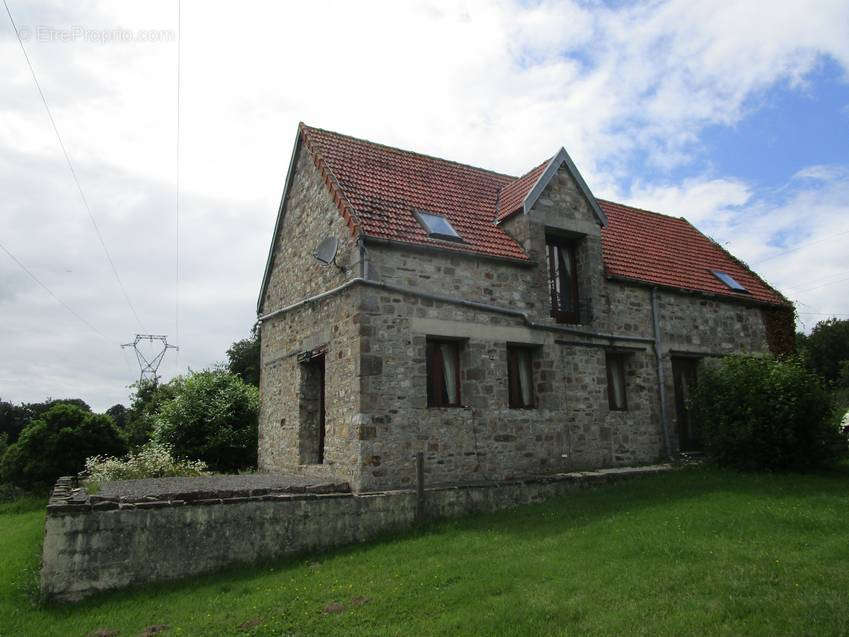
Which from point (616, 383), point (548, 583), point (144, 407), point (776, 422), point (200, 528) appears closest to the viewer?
point (548, 583)

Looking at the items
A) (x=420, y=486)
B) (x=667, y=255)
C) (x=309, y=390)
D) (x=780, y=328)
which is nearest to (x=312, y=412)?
(x=309, y=390)

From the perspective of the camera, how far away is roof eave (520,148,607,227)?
44.8 feet

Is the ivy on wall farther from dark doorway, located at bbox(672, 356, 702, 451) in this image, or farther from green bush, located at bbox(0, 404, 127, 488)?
green bush, located at bbox(0, 404, 127, 488)

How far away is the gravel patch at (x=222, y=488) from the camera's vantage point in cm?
919

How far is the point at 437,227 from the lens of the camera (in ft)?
41.8

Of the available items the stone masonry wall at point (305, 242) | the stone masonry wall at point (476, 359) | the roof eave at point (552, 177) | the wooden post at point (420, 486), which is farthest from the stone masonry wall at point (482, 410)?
the roof eave at point (552, 177)

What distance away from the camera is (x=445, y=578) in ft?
25.2

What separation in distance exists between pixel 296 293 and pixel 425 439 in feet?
17.1

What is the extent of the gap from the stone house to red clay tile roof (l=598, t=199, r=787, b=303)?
0.14m

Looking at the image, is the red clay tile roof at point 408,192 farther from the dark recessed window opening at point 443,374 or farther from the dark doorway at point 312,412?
the dark doorway at point 312,412

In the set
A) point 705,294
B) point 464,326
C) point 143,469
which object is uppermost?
point 705,294

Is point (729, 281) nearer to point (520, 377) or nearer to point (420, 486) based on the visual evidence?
point (520, 377)

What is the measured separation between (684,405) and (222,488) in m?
11.7

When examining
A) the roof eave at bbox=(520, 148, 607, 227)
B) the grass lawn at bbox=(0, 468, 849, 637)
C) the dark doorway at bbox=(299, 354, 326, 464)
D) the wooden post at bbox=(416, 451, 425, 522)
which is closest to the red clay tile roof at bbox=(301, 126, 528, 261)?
the roof eave at bbox=(520, 148, 607, 227)
